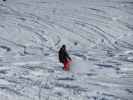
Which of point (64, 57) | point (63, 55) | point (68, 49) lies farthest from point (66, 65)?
point (68, 49)

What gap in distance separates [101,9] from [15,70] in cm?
902

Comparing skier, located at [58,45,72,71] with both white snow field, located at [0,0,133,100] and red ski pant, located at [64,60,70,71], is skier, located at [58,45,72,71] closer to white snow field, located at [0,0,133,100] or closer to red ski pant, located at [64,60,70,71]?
red ski pant, located at [64,60,70,71]

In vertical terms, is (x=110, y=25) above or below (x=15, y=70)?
above

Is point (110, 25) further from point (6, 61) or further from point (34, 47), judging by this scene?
point (6, 61)

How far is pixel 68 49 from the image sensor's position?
15406 millimetres

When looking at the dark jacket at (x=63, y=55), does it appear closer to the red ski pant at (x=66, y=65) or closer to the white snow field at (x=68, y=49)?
the red ski pant at (x=66, y=65)

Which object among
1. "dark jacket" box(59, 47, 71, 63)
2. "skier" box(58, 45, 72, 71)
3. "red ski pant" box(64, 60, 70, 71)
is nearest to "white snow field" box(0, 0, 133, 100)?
"red ski pant" box(64, 60, 70, 71)

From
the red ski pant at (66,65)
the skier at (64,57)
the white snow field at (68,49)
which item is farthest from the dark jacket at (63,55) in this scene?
the white snow field at (68,49)

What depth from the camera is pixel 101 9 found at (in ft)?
67.4

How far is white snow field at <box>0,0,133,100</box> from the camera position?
1115cm

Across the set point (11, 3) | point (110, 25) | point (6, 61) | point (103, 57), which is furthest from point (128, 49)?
point (11, 3)

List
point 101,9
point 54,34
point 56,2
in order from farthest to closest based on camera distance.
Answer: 1. point 56,2
2. point 101,9
3. point 54,34

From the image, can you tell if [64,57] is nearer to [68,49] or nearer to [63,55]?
[63,55]

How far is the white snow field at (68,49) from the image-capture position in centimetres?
1115
